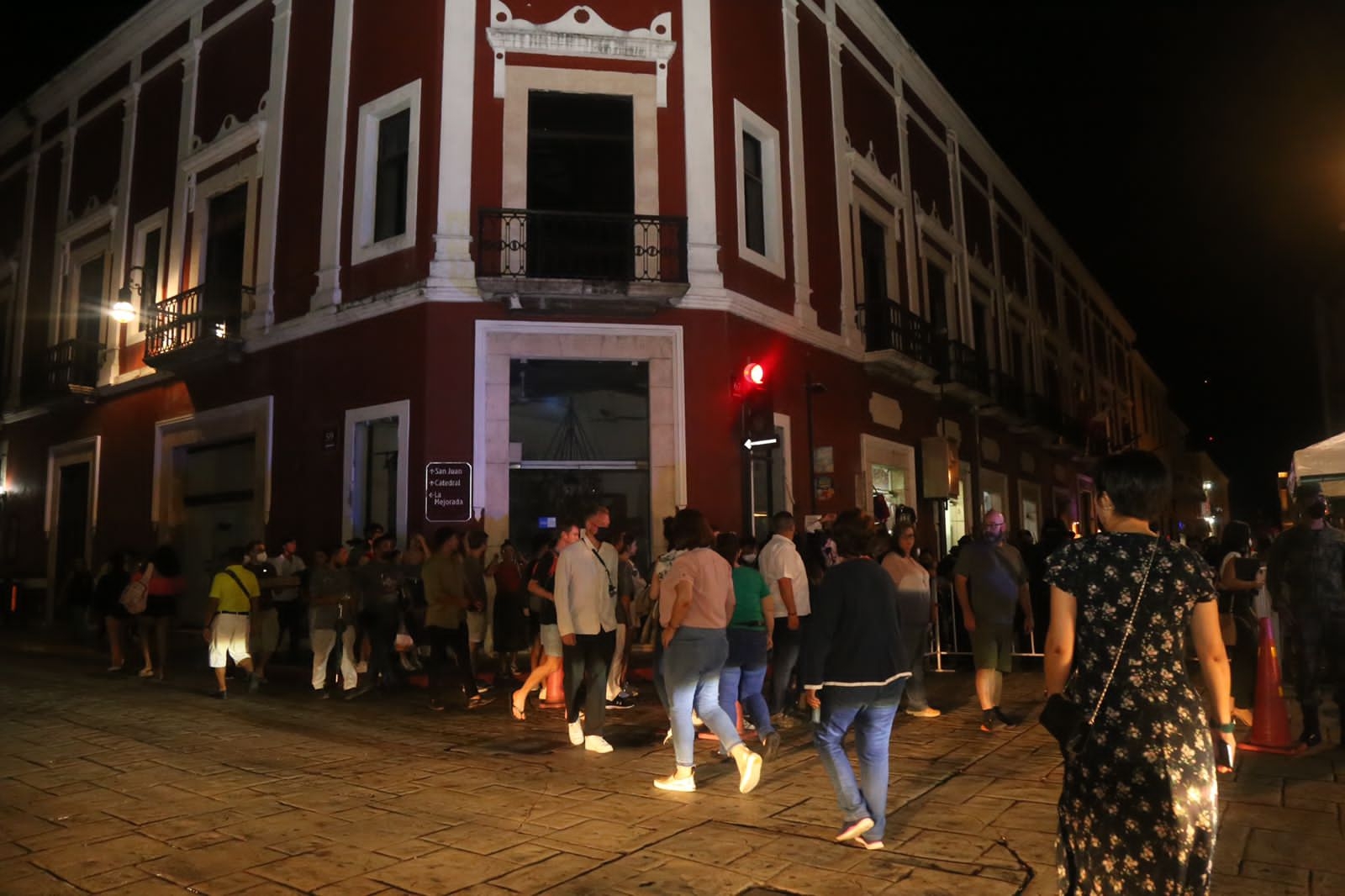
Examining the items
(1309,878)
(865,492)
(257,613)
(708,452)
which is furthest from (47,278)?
(1309,878)

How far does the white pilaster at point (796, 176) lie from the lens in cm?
1396

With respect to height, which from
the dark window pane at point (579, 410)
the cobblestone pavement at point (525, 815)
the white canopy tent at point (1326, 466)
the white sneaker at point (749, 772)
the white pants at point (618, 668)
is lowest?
the cobblestone pavement at point (525, 815)

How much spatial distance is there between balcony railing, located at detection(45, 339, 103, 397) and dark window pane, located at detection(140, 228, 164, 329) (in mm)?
1626

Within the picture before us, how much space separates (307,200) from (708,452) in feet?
23.7

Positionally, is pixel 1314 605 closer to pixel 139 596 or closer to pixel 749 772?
pixel 749 772

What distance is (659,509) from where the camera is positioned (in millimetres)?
11758

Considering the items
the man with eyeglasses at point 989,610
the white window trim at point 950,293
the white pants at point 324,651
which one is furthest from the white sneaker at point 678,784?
the white window trim at point 950,293

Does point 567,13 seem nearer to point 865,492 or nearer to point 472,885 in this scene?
point 865,492

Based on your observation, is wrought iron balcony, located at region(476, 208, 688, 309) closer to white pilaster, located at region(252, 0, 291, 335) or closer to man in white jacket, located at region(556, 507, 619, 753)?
white pilaster, located at region(252, 0, 291, 335)

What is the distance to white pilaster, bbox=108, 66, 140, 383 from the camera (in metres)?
17.1

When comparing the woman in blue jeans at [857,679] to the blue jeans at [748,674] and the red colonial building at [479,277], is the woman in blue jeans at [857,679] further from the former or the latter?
the red colonial building at [479,277]

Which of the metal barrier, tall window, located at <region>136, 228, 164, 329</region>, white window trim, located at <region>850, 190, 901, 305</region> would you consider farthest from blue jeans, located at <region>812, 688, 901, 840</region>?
tall window, located at <region>136, 228, 164, 329</region>

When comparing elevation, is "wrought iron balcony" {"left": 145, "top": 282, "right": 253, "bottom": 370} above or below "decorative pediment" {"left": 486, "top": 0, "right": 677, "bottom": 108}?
below

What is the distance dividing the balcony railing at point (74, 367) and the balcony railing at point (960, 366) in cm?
1610
